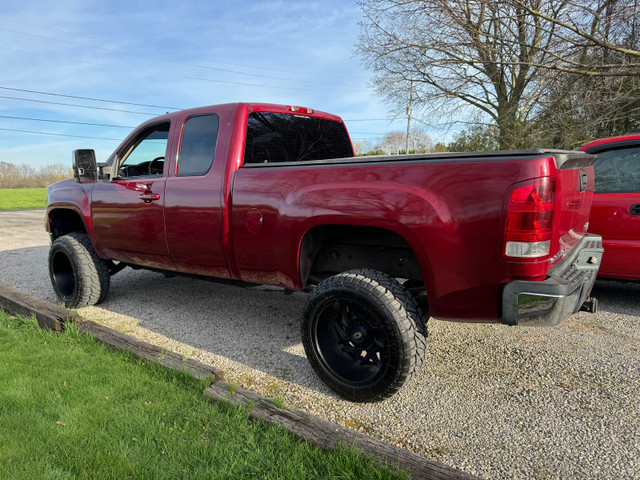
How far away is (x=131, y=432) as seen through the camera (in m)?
2.31

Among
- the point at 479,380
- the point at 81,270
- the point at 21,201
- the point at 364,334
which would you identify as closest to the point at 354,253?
the point at 364,334

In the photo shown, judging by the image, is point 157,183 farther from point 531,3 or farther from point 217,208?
point 531,3

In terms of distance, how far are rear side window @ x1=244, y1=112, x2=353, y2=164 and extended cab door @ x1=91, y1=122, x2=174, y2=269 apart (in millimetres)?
908

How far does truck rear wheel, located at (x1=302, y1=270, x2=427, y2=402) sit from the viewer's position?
101 inches

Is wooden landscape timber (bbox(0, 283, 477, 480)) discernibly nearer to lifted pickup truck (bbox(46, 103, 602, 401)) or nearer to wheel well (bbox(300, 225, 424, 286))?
lifted pickup truck (bbox(46, 103, 602, 401))

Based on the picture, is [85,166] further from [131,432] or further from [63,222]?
[131,432]

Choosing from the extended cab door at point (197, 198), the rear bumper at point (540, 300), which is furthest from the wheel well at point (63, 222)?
the rear bumper at point (540, 300)

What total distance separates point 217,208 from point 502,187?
210 centimetres

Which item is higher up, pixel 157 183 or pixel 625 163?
pixel 625 163

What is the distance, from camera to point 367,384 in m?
2.73

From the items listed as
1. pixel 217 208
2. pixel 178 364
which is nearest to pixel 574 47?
pixel 217 208

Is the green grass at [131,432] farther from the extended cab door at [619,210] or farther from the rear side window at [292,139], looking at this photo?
the extended cab door at [619,210]

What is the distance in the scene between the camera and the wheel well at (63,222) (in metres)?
5.20

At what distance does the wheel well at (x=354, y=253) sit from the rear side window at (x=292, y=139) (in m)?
0.95
